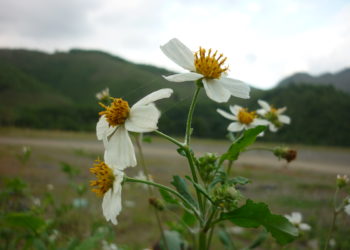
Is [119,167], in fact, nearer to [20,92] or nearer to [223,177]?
[223,177]

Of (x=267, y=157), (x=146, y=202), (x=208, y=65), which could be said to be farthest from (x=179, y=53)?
(x=267, y=157)

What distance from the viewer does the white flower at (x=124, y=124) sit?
3.38 ft

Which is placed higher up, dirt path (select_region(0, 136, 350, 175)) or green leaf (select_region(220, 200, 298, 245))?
Result: green leaf (select_region(220, 200, 298, 245))

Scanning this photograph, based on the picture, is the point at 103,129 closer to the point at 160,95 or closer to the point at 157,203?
the point at 160,95

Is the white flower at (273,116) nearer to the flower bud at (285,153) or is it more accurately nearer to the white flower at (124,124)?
the flower bud at (285,153)

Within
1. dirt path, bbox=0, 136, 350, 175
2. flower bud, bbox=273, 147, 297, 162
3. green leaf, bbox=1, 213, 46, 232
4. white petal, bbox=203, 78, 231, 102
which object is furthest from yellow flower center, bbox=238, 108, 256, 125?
dirt path, bbox=0, 136, 350, 175

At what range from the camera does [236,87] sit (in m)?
1.22

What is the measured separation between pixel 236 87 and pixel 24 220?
4.56ft

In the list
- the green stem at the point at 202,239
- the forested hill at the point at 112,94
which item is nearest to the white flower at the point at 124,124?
the forested hill at the point at 112,94

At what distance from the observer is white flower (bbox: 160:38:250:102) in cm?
115

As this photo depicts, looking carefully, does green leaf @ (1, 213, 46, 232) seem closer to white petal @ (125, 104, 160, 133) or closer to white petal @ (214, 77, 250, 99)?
white petal @ (125, 104, 160, 133)

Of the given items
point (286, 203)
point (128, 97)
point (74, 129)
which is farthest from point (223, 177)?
point (74, 129)

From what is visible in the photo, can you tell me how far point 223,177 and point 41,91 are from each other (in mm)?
101681

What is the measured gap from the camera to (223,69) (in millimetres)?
1354
